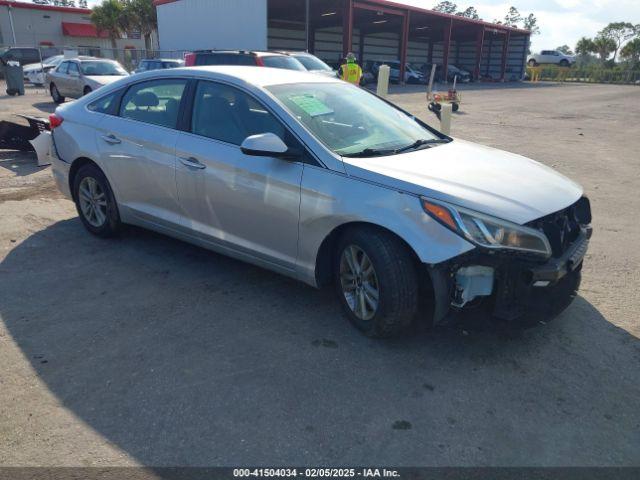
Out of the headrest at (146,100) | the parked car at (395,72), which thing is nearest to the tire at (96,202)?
the headrest at (146,100)

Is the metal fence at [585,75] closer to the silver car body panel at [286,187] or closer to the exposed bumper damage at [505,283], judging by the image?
the silver car body panel at [286,187]

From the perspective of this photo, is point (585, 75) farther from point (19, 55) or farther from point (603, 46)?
point (19, 55)

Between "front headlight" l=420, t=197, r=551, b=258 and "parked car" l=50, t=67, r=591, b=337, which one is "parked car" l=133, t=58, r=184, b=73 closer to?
"parked car" l=50, t=67, r=591, b=337

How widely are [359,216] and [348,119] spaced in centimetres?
110

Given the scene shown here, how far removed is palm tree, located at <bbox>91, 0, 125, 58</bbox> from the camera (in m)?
48.2

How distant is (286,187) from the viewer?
3.56 m

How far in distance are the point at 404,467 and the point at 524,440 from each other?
2.12 ft

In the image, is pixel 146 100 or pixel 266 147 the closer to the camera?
pixel 266 147

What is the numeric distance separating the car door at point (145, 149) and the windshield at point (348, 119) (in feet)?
3.44

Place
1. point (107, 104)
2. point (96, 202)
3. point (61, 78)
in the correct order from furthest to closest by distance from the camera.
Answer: point (61, 78) → point (96, 202) → point (107, 104)

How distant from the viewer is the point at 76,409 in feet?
9.05

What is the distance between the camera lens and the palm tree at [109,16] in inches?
1897

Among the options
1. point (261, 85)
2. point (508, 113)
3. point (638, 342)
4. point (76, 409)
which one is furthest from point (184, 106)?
point (508, 113)

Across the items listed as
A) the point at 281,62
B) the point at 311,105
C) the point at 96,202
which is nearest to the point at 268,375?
the point at 311,105
